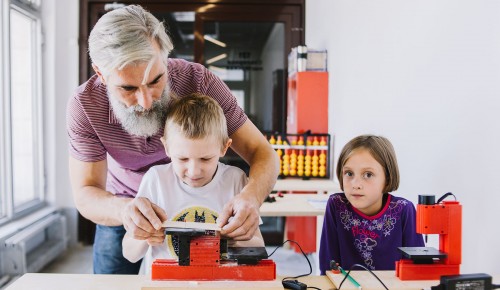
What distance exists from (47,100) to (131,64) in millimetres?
3549

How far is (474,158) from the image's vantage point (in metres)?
1.52

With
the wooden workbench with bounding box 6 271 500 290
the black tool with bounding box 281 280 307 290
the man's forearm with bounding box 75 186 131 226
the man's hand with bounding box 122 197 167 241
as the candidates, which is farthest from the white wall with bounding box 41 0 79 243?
the black tool with bounding box 281 280 307 290

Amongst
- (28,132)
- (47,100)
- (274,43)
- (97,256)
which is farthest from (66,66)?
(97,256)

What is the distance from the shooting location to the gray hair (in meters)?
1.31

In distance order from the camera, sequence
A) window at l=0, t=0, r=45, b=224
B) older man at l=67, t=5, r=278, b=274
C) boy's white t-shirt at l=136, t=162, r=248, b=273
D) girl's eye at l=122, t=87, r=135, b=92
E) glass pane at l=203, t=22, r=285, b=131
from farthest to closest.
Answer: glass pane at l=203, t=22, r=285, b=131
window at l=0, t=0, r=45, b=224
boy's white t-shirt at l=136, t=162, r=248, b=273
girl's eye at l=122, t=87, r=135, b=92
older man at l=67, t=5, r=278, b=274

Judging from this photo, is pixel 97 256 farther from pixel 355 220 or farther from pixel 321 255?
pixel 355 220

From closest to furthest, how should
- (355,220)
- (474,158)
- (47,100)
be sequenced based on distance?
(474,158) < (355,220) < (47,100)

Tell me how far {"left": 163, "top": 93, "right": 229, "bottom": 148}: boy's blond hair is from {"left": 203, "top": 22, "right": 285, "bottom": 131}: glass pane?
11.1ft

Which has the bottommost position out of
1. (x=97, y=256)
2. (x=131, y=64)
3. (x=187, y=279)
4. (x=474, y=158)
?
(x=97, y=256)

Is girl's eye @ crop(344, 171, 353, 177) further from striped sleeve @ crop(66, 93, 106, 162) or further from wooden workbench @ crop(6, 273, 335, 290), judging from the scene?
striped sleeve @ crop(66, 93, 106, 162)

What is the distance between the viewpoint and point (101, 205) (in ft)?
4.75

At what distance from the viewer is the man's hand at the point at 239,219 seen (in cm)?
122

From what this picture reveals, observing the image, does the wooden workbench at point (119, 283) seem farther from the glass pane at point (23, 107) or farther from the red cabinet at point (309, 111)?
the glass pane at point (23, 107)

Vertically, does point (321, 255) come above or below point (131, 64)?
below
